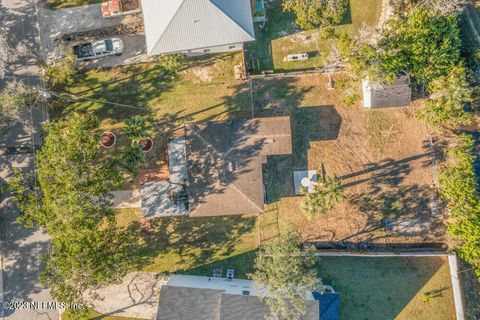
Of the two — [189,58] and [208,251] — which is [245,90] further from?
[208,251]

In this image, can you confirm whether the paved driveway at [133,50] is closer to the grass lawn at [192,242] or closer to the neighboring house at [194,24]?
the neighboring house at [194,24]

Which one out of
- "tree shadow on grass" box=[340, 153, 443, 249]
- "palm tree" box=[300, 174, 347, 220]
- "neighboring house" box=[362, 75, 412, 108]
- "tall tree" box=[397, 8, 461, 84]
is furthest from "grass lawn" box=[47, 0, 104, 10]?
"tree shadow on grass" box=[340, 153, 443, 249]

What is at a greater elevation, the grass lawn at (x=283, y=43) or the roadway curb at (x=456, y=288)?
the grass lawn at (x=283, y=43)

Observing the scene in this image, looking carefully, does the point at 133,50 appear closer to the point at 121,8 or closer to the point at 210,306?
the point at 121,8

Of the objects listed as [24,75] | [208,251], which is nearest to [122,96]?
[24,75]

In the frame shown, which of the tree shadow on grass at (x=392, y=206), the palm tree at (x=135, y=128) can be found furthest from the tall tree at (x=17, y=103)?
the tree shadow on grass at (x=392, y=206)

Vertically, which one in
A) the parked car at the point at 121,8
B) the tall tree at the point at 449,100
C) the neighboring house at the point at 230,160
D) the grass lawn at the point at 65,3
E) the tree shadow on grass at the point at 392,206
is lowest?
the tree shadow on grass at the point at 392,206

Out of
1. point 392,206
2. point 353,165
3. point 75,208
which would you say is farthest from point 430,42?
point 75,208

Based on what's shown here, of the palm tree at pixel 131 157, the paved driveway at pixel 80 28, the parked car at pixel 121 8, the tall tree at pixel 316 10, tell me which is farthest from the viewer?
the paved driveway at pixel 80 28
